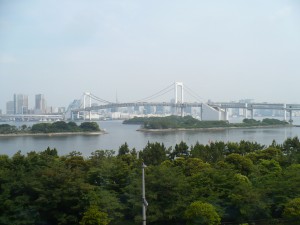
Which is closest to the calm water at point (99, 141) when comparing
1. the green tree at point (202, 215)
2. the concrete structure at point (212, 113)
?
the green tree at point (202, 215)

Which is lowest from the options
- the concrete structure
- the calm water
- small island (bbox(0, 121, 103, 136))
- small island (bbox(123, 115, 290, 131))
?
the calm water

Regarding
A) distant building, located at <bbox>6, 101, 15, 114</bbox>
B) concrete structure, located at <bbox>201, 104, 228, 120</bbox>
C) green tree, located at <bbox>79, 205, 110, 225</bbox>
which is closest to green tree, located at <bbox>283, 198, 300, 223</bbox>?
green tree, located at <bbox>79, 205, 110, 225</bbox>

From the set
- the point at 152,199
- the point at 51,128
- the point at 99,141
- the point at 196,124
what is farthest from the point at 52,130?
the point at 152,199

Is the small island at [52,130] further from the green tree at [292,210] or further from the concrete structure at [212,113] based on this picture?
the green tree at [292,210]

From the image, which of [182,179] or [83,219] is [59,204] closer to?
[83,219]

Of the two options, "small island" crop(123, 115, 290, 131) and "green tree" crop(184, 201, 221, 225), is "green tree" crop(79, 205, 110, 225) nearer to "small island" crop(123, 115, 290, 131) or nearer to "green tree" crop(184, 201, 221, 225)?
"green tree" crop(184, 201, 221, 225)

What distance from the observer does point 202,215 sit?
2.30 meters

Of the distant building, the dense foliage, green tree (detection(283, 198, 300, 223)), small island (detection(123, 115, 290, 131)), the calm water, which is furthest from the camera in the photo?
the distant building

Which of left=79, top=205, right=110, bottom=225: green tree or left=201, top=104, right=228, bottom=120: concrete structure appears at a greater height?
left=201, top=104, right=228, bottom=120: concrete structure

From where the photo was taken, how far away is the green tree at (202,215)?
230 cm

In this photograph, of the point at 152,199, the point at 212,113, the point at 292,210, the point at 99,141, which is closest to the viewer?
the point at 292,210

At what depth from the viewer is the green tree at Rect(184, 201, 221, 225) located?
2299mm

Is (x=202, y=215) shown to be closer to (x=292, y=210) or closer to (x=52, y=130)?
(x=292, y=210)

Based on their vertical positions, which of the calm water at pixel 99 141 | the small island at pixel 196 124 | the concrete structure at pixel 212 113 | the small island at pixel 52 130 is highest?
the concrete structure at pixel 212 113
